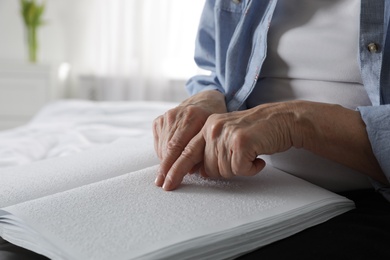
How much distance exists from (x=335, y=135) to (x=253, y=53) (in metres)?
0.29

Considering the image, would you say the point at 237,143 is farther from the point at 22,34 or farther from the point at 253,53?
the point at 22,34

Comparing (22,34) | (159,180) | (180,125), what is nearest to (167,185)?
(159,180)

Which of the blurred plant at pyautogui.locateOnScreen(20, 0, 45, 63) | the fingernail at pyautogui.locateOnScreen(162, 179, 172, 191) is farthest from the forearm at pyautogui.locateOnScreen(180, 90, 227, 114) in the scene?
the blurred plant at pyautogui.locateOnScreen(20, 0, 45, 63)

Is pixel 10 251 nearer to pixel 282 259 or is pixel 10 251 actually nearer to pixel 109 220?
pixel 109 220

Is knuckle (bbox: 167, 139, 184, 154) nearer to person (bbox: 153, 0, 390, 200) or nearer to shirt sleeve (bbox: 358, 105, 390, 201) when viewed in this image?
person (bbox: 153, 0, 390, 200)

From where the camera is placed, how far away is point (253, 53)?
994 millimetres

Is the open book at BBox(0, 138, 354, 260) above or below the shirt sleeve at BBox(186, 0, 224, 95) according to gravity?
below

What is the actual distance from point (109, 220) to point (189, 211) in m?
0.10

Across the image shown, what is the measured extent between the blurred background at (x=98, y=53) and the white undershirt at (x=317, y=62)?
2387 millimetres

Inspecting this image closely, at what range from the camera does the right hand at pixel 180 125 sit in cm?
83

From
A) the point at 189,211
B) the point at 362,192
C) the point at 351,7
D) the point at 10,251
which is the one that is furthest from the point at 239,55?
the point at 10,251

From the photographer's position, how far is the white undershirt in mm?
847

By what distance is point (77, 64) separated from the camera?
12.5ft

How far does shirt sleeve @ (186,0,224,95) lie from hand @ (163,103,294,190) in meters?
0.30
